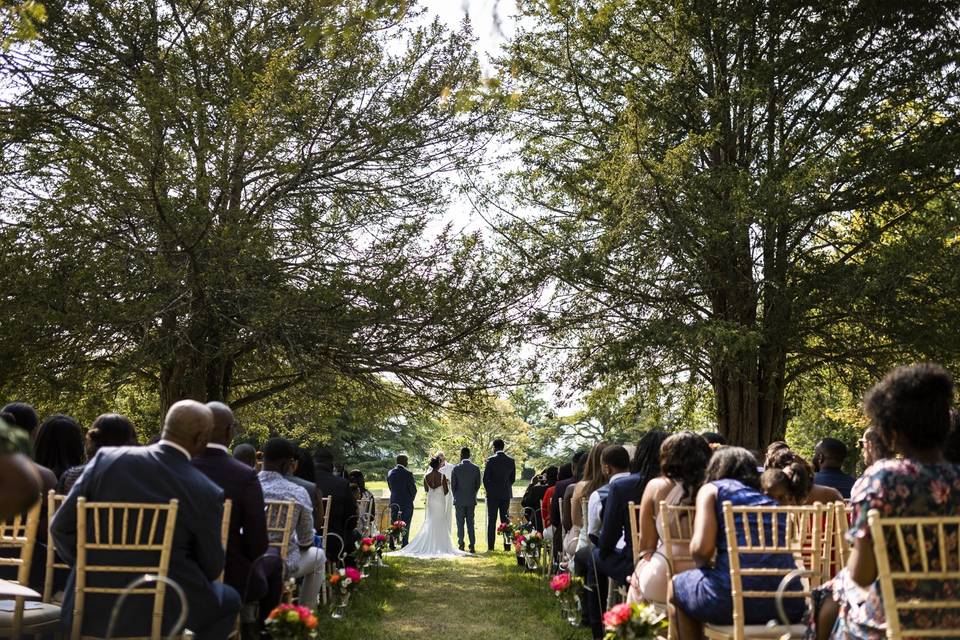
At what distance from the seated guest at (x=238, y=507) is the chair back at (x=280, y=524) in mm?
520

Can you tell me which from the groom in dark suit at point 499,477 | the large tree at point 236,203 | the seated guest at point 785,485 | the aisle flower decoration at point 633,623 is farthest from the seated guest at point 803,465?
the groom in dark suit at point 499,477

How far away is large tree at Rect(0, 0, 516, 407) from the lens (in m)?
12.9

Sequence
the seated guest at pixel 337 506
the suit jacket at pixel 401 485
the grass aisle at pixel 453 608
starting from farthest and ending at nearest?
the suit jacket at pixel 401 485 → the seated guest at pixel 337 506 → the grass aisle at pixel 453 608

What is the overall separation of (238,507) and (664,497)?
2.55m

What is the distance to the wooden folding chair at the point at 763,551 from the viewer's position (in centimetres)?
504

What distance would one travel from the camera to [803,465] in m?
6.28

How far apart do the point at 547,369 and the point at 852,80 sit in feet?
23.2

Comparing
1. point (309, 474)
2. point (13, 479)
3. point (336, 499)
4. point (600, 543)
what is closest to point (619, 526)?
point (600, 543)

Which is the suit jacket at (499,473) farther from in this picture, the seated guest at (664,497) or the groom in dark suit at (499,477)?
the seated guest at (664,497)

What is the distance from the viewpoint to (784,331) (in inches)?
615

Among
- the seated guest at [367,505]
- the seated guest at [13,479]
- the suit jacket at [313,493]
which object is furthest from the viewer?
the seated guest at [367,505]

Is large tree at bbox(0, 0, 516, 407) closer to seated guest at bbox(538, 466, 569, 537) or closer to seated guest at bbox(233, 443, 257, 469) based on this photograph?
seated guest at bbox(538, 466, 569, 537)

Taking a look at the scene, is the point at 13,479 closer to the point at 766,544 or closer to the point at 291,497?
the point at 766,544

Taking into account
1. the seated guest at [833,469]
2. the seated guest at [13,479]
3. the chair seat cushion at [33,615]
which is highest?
the seated guest at [833,469]
